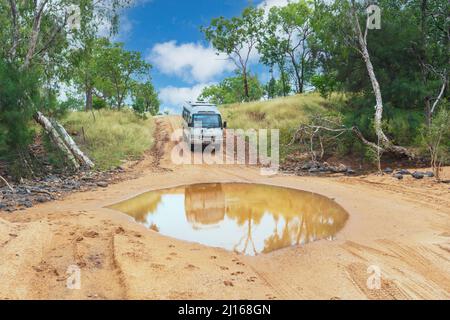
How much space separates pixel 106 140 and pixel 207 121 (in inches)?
209

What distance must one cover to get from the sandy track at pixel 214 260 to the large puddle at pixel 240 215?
0.44 metres

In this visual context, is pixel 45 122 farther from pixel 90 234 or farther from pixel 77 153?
pixel 90 234

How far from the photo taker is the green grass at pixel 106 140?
59.0ft

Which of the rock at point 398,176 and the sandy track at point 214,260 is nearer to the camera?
the sandy track at point 214,260

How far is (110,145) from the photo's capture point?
2002 cm

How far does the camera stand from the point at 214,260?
266 inches

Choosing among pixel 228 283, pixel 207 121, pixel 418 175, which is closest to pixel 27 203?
pixel 228 283

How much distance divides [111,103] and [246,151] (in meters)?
27.2

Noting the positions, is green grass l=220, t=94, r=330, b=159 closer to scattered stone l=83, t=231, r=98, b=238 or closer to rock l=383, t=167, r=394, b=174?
rock l=383, t=167, r=394, b=174
